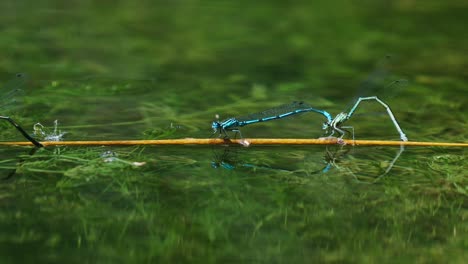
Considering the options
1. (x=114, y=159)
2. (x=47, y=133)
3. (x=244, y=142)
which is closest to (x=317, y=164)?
(x=244, y=142)

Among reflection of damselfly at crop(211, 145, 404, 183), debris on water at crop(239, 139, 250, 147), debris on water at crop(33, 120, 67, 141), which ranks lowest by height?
reflection of damselfly at crop(211, 145, 404, 183)

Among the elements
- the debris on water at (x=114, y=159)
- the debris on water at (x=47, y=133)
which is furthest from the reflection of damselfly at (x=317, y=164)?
the debris on water at (x=47, y=133)

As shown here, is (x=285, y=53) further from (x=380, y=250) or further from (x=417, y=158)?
(x=380, y=250)

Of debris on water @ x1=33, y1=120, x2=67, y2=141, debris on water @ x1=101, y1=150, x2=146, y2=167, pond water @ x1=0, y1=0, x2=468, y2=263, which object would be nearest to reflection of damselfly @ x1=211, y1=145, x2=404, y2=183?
pond water @ x1=0, y1=0, x2=468, y2=263

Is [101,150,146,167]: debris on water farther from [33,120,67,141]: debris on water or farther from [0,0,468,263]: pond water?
[33,120,67,141]: debris on water

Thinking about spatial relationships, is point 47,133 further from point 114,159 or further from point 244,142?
point 244,142
